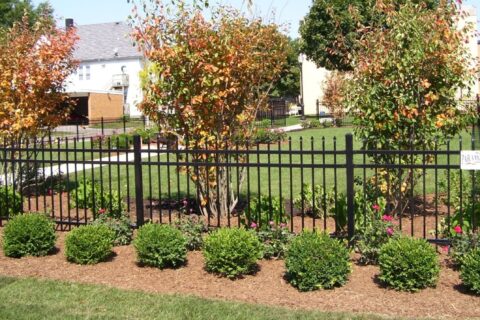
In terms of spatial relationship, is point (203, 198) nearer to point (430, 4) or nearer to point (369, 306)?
point (369, 306)

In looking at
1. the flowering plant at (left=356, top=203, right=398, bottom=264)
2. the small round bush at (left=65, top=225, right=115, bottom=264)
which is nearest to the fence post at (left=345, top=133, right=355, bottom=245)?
the flowering plant at (left=356, top=203, right=398, bottom=264)

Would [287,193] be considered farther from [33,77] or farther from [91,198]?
[33,77]

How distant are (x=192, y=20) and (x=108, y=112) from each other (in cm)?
3680

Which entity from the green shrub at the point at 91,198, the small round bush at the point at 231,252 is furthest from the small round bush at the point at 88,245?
the green shrub at the point at 91,198

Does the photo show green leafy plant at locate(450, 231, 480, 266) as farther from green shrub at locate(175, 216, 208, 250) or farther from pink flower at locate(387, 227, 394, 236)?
green shrub at locate(175, 216, 208, 250)

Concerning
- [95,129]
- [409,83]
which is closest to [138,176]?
[409,83]

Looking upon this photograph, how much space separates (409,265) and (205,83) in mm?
3595

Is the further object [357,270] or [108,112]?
[108,112]

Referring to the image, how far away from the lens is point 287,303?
16.8 ft

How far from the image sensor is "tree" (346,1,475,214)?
7.15 meters

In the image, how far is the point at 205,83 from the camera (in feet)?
24.8

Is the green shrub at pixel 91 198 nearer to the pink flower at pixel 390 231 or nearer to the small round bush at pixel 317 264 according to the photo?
the small round bush at pixel 317 264

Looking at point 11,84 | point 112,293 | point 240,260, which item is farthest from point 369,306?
point 11,84

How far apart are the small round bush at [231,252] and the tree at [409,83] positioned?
2.14 metres
